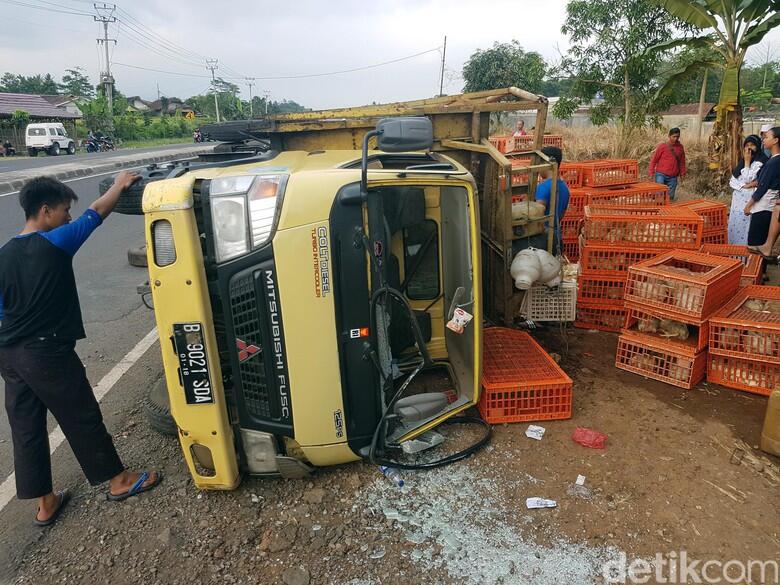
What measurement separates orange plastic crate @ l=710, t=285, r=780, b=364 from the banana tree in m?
6.81

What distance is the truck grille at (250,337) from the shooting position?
2879 millimetres

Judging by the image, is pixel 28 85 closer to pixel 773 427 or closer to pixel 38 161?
pixel 38 161

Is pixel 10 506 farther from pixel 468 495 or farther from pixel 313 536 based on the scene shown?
pixel 468 495

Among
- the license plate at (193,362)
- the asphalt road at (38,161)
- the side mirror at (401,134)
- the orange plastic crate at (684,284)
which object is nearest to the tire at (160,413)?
the license plate at (193,362)

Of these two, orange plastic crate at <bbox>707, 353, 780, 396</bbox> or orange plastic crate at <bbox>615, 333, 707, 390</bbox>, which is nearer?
orange plastic crate at <bbox>707, 353, 780, 396</bbox>

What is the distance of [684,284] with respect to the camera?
427cm

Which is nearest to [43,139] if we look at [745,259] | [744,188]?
[744,188]

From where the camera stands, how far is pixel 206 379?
2945 millimetres

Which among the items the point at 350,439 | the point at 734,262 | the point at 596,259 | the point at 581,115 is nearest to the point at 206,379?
the point at 350,439

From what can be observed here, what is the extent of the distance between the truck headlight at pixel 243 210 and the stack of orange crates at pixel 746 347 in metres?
3.49

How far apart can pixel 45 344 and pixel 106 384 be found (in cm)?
186

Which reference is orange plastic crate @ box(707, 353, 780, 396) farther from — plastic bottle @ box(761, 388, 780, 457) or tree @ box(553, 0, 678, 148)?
tree @ box(553, 0, 678, 148)

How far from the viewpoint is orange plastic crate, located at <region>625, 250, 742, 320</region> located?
4.22 m

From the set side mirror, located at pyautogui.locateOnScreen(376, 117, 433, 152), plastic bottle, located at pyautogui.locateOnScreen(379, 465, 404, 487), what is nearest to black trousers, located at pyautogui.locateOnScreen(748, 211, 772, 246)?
side mirror, located at pyautogui.locateOnScreen(376, 117, 433, 152)
